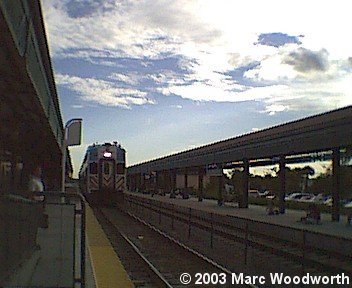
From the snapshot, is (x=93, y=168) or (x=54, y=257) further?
(x=93, y=168)

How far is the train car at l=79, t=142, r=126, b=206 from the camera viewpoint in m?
40.7

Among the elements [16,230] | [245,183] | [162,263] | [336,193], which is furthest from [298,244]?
[245,183]

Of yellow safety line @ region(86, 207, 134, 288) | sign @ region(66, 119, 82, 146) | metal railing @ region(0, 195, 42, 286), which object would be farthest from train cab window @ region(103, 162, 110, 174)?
metal railing @ region(0, 195, 42, 286)

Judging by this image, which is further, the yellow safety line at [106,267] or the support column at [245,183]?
the support column at [245,183]

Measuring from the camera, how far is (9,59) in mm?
8062

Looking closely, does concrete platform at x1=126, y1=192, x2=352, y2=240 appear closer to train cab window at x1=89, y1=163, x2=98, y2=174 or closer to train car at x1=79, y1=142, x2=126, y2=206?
train car at x1=79, y1=142, x2=126, y2=206

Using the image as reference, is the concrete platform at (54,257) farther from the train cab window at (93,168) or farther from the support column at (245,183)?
the train cab window at (93,168)

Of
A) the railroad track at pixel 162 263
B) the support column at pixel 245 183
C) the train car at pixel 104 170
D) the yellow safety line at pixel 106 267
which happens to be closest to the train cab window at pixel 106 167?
the train car at pixel 104 170

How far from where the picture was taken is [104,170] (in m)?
40.9

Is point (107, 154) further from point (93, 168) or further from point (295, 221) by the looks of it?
point (295, 221)

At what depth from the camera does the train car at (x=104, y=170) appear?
1601 inches

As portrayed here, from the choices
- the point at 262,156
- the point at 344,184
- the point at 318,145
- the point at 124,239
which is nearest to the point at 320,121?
the point at 318,145

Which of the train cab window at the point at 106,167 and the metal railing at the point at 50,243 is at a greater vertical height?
the train cab window at the point at 106,167

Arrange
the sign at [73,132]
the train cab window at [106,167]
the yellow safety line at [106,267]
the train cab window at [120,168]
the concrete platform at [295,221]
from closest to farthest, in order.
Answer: the yellow safety line at [106,267] < the concrete platform at [295,221] < the sign at [73,132] < the train cab window at [106,167] < the train cab window at [120,168]
